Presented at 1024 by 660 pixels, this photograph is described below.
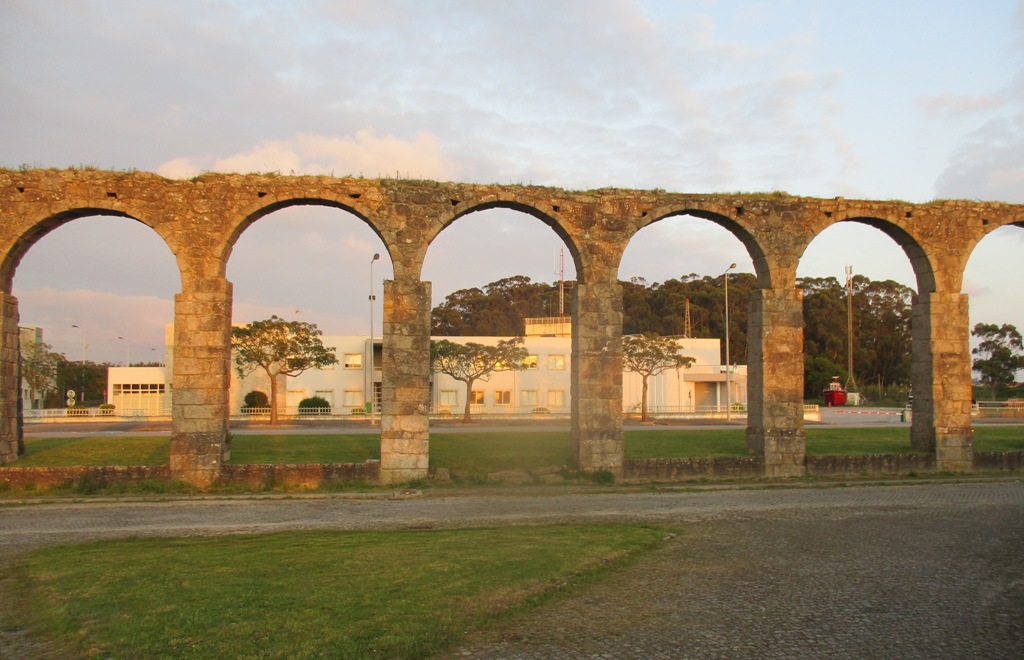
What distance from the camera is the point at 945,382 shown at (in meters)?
16.9

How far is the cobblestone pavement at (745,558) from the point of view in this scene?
5859 millimetres

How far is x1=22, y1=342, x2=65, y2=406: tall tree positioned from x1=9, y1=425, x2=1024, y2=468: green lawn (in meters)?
27.4

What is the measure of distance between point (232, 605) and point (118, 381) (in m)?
43.7

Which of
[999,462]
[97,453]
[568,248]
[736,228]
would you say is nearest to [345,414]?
[97,453]

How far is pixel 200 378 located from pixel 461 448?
5687mm

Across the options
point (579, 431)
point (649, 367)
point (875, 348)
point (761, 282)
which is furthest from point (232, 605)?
point (875, 348)

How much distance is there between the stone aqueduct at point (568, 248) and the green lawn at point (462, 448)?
939 mm

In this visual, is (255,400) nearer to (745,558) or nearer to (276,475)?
(276,475)

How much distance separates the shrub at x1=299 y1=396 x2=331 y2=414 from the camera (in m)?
39.8

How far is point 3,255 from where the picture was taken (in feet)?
47.3

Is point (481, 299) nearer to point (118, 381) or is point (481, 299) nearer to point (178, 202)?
point (118, 381)

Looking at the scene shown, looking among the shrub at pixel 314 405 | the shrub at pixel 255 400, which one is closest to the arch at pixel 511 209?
the shrub at pixel 314 405

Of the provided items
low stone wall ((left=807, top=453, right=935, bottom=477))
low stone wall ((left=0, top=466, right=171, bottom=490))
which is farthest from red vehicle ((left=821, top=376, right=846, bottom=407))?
low stone wall ((left=0, top=466, right=171, bottom=490))

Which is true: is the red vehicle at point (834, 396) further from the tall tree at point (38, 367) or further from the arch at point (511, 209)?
the tall tree at point (38, 367)
